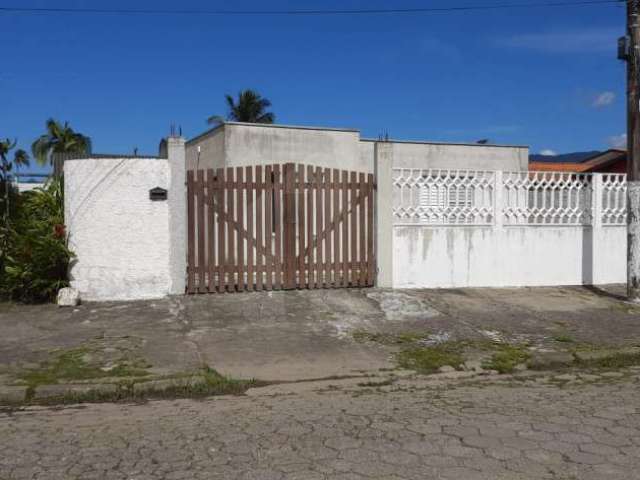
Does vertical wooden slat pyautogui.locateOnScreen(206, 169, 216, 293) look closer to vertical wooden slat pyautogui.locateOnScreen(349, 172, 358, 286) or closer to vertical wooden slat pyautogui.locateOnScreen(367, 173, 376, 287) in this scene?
vertical wooden slat pyautogui.locateOnScreen(349, 172, 358, 286)

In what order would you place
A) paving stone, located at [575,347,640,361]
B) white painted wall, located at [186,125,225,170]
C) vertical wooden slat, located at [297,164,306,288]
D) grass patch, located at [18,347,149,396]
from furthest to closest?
1. white painted wall, located at [186,125,225,170]
2. vertical wooden slat, located at [297,164,306,288]
3. paving stone, located at [575,347,640,361]
4. grass patch, located at [18,347,149,396]

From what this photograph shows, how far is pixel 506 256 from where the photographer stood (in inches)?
448

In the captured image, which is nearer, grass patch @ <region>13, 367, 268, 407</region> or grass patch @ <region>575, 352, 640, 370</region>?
grass patch @ <region>13, 367, 268, 407</region>

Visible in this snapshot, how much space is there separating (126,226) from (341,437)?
6.10 metres

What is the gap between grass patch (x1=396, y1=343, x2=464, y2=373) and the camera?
679cm

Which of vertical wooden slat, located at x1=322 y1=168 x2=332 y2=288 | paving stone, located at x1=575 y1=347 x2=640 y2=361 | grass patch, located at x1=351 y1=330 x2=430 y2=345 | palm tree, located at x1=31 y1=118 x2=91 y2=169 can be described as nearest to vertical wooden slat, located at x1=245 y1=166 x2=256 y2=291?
vertical wooden slat, located at x1=322 y1=168 x2=332 y2=288

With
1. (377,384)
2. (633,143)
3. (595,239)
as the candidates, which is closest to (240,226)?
(377,384)

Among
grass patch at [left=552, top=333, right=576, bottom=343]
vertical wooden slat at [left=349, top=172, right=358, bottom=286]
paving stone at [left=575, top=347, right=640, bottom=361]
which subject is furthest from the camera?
vertical wooden slat at [left=349, top=172, right=358, bottom=286]

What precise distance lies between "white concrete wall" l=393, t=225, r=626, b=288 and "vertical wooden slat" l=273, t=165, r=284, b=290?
2044 millimetres

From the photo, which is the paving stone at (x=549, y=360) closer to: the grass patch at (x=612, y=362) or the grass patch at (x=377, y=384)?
the grass patch at (x=612, y=362)

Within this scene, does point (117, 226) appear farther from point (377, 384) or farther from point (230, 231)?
point (377, 384)

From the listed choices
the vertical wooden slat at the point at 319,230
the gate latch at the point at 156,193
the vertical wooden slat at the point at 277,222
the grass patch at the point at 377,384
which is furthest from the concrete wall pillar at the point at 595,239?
the gate latch at the point at 156,193

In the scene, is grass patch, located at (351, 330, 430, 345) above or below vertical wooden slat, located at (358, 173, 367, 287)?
below

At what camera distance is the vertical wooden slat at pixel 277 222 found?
32.5ft
